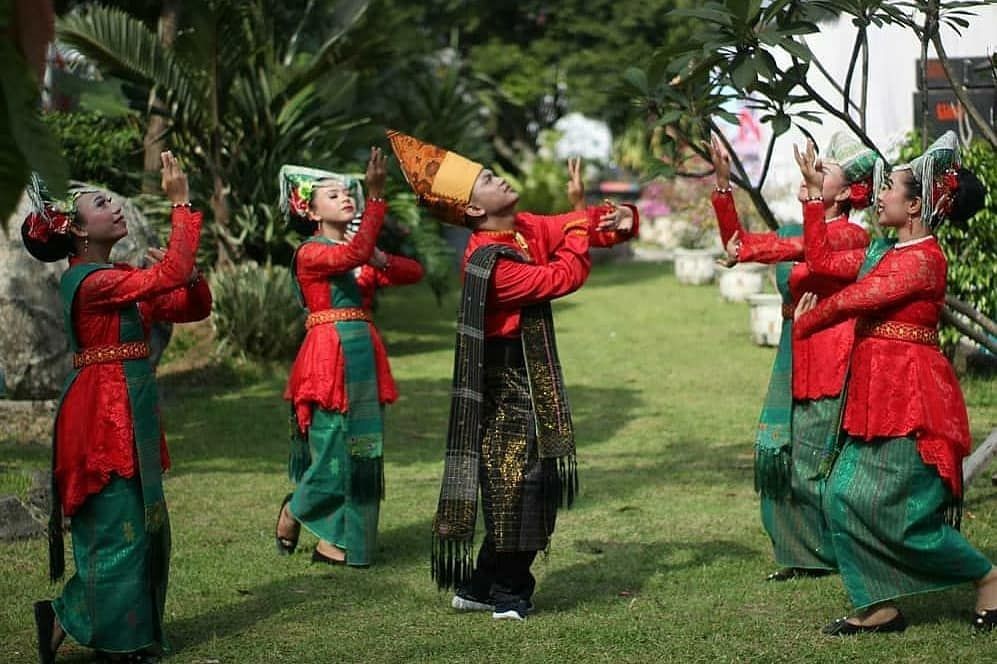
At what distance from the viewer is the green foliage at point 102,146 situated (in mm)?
14576

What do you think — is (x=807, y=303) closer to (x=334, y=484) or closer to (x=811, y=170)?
(x=811, y=170)

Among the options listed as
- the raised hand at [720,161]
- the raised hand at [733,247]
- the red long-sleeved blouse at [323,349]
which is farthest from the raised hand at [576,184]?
the red long-sleeved blouse at [323,349]

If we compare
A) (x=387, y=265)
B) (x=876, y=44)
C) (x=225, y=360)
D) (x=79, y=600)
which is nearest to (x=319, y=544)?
(x=387, y=265)

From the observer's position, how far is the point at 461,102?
17047 millimetres

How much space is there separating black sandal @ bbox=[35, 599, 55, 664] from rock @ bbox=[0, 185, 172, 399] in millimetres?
5409

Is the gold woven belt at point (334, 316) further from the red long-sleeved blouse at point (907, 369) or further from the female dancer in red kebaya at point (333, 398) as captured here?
the red long-sleeved blouse at point (907, 369)

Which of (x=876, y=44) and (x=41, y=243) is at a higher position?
(x=876, y=44)

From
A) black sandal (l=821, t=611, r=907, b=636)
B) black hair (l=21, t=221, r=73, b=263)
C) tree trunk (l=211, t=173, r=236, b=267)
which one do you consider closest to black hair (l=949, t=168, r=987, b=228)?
black sandal (l=821, t=611, r=907, b=636)

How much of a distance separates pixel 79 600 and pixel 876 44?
11.6 metres

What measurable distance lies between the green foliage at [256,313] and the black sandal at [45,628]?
8.47 meters

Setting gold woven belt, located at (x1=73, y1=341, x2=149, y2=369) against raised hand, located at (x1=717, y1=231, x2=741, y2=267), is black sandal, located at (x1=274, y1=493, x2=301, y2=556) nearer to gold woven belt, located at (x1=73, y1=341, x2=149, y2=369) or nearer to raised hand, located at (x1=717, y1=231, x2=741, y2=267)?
gold woven belt, located at (x1=73, y1=341, x2=149, y2=369)

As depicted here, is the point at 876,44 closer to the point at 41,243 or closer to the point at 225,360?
the point at 225,360

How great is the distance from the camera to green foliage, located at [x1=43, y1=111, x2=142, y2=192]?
14.6 meters

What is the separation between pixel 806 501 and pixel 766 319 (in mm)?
8282
